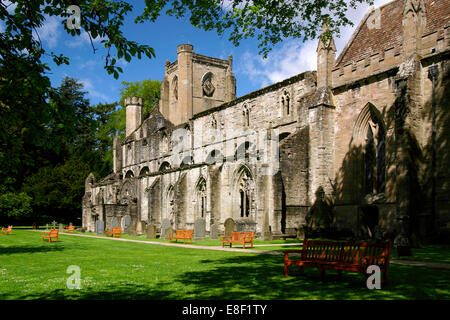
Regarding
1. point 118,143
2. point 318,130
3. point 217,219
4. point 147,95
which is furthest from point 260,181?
point 147,95

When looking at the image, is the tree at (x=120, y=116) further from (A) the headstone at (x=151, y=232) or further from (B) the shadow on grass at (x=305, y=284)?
(B) the shadow on grass at (x=305, y=284)

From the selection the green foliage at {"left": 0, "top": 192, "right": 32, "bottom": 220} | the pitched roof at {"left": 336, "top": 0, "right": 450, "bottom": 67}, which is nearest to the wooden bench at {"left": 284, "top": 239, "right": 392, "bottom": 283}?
the pitched roof at {"left": 336, "top": 0, "right": 450, "bottom": 67}

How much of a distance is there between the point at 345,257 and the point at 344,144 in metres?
14.4

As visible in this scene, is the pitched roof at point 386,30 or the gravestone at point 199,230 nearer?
the pitched roof at point 386,30

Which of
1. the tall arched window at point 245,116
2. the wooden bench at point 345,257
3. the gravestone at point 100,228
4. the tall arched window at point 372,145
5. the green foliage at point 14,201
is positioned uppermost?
the tall arched window at point 245,116

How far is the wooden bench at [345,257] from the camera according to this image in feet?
23.9

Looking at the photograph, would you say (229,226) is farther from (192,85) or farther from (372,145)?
(192,85)

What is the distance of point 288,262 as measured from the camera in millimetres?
8531

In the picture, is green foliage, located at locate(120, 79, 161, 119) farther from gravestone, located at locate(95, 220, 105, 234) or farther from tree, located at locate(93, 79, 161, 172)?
gravestone, located at locate(95, 220, 105, 234)

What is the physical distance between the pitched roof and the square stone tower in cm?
2717

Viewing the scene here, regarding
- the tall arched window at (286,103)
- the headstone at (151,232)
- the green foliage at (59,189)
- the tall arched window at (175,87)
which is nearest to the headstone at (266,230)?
the headstone at (151,232)

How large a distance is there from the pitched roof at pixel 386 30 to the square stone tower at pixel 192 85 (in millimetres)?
27174

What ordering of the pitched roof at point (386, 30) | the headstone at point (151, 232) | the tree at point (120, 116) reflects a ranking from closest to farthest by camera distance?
1. the pitched roof at point (386, 30)
2. the headstone at point (151, 232)
3. the tree at point (120, 116)
